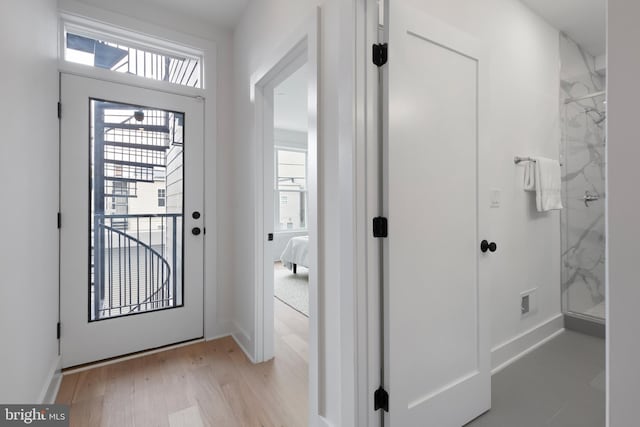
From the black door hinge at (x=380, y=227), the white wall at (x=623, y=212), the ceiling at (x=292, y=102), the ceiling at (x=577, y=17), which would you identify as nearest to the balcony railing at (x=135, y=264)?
the black door hinge at (x=380, y=227)

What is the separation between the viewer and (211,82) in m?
2.56

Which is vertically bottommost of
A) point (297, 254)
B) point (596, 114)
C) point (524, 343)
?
point (524, 343)

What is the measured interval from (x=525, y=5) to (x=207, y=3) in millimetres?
2462

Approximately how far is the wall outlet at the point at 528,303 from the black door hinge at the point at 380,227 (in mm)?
1713

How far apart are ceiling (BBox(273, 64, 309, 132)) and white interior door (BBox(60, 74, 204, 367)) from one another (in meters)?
1.47

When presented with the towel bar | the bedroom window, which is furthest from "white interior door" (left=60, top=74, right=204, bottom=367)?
the bedroom window

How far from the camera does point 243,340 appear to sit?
2.40 metres

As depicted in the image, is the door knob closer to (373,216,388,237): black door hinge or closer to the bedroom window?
(373,216,388,237): black door hinge

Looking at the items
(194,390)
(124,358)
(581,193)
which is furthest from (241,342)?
(581,193)

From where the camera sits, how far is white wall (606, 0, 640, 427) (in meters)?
0.54

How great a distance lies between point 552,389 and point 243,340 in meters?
2.15

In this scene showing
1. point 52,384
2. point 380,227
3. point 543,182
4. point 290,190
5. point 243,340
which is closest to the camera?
point 380,227

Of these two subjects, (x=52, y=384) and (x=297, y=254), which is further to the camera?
(x=297, y=254)

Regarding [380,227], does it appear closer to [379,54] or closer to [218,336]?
[379,54]
